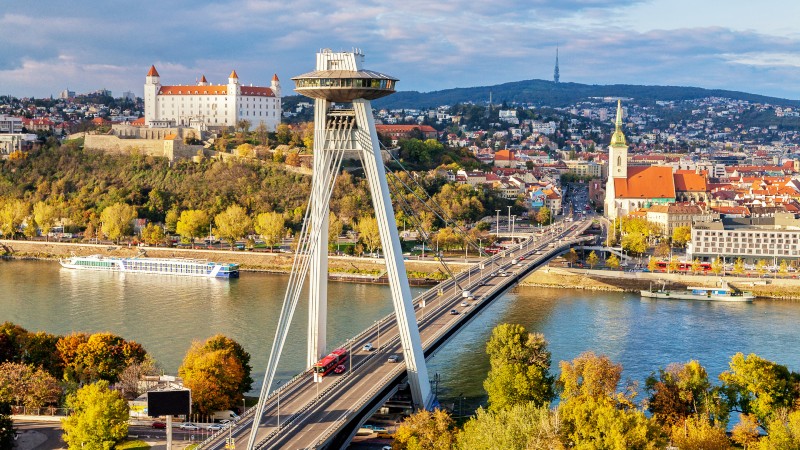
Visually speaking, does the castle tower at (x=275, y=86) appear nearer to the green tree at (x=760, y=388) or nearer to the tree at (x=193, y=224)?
the tree at (x=193, y=224)

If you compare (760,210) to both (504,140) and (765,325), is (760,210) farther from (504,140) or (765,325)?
(504,140)

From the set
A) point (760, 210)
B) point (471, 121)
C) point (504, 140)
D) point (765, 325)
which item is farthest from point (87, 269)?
point (471, 121)

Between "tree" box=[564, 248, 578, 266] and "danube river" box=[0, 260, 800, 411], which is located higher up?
"tree" box=[564, 248, 578, 266]

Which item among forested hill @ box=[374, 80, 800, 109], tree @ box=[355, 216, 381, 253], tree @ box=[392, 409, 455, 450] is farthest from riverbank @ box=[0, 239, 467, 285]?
forested hill @ box=[374, 80, 800, 109]

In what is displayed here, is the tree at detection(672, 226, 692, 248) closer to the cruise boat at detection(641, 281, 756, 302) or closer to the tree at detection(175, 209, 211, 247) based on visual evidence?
the cruise boat at detection(641, 281, 756, 302)

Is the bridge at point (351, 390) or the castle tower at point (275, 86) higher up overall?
the castle tower at point (275, 86)

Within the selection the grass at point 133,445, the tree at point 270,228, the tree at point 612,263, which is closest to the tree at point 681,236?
the tree at point 612,263
